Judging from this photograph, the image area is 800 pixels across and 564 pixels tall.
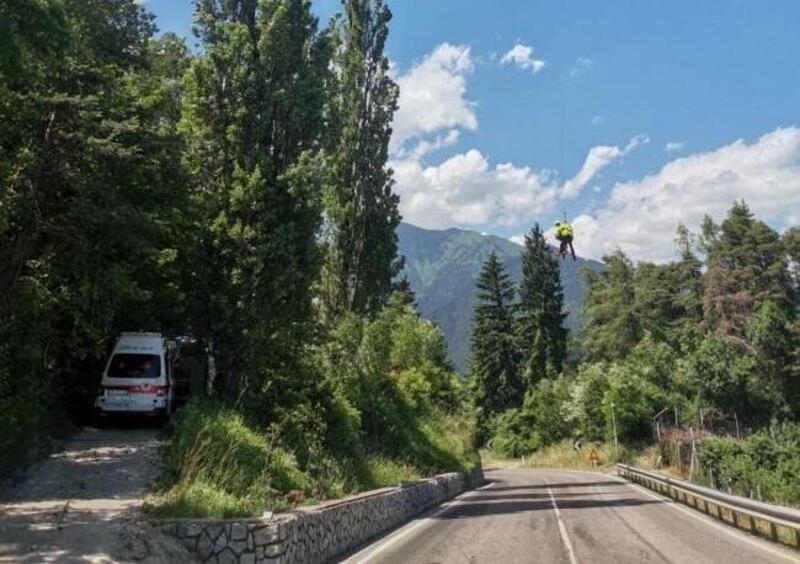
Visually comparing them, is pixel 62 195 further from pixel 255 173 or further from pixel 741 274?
pixel 741 274

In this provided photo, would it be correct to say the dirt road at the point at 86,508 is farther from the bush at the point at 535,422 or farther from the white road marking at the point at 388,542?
the bush at the point at 535,422

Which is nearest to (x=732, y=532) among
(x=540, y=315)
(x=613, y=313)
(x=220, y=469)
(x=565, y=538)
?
(x=565, y=538)

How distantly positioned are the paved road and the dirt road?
13.7 ft

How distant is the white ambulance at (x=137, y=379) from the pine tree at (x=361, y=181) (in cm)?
1015

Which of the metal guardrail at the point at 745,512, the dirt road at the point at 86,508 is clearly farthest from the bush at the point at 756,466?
the dirt road at the point at 86,508

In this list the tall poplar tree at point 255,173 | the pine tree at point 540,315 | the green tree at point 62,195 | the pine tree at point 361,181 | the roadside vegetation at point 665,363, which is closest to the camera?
the green tree at point 62,195

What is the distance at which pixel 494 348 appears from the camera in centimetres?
9162

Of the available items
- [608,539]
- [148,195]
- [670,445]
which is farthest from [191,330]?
[670,445]

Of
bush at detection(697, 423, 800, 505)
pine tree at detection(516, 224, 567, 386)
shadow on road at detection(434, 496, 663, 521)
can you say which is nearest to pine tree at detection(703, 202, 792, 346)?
pine tree at detection(516, 224, 567, 386)

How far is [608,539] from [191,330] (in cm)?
1190

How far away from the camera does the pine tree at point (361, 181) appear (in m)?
27.6

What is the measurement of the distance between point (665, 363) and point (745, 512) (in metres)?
55.0

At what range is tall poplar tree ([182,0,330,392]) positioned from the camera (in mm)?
18156

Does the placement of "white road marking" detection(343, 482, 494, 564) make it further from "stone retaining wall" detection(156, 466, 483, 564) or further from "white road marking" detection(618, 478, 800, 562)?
"white road marking" detection(618, 478, 800, 562)
